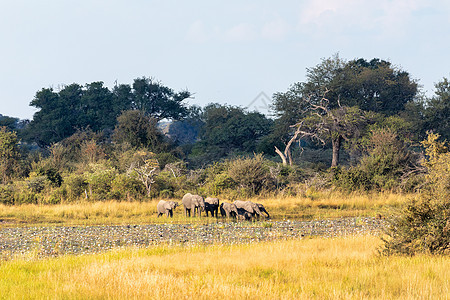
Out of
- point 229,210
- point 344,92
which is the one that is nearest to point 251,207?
point 229,210

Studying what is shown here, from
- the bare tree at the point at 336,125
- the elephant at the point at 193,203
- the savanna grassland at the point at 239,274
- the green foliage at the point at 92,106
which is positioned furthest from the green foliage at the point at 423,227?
the green foliage at the point at 92,106

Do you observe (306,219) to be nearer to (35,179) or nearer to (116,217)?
(116,217)

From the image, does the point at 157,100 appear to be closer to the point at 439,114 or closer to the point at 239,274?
the point at 439,114

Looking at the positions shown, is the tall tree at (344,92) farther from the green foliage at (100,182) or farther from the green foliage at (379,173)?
the green foliage at (100,182)

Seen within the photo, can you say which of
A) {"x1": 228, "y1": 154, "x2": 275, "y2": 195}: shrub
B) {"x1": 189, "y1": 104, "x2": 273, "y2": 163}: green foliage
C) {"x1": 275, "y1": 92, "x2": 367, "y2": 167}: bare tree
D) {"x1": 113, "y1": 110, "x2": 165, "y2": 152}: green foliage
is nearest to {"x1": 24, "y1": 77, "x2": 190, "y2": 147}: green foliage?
{"x1": 189, "y1": 104, "x2": 273, "y2": 163}: green foliage

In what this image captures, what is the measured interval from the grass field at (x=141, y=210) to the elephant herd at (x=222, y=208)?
1.70 feet

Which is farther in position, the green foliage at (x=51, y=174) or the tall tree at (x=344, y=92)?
the tall tree at (x=344, y=92)

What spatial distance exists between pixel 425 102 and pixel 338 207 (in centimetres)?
2126

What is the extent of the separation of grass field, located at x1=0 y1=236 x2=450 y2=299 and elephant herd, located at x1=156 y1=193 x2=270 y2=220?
8.76m

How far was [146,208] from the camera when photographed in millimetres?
22062

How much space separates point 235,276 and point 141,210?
565 inches

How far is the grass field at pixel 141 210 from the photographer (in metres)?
19.7

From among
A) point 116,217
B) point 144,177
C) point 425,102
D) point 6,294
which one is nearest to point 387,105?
point 425,102

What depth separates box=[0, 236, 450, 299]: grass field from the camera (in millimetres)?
6938
